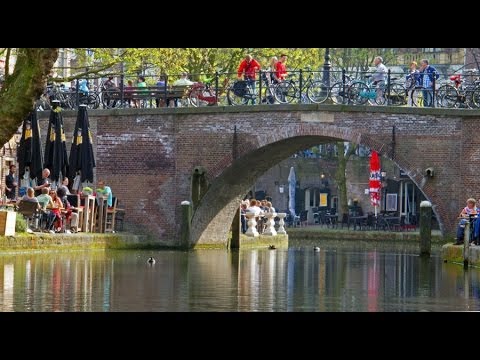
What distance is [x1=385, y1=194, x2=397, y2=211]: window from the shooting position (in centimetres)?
6656

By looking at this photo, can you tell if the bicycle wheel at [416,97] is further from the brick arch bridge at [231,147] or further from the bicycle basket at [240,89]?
the bicycle basket at [240,89]

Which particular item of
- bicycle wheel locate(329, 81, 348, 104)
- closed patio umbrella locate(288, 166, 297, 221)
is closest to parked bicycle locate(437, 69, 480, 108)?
bicycle wheel locate(329, 81, 348, 104)

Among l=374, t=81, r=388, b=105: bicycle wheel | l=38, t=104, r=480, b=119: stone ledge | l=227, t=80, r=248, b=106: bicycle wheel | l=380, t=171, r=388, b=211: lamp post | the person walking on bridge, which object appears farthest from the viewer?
l=380, t=171, r=388, b=211: lamp post

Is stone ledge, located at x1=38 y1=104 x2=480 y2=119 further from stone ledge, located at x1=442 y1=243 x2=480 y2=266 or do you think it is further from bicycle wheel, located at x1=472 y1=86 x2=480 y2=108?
stone ledge, located at x1=442 y1=243 x2=480 y2=266

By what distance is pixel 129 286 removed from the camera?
21.4 metres

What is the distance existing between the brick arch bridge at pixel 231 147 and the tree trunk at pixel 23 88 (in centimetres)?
1604

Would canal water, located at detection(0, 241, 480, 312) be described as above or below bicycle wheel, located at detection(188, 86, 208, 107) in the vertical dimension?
below

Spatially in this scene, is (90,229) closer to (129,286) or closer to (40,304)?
(129,286)

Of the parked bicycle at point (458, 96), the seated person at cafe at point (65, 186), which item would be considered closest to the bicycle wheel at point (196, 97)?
the seated person at cafe at point (65, 186)

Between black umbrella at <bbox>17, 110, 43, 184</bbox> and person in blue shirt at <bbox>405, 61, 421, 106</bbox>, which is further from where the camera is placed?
person in blue shirt at <bbox>405, 61, 421, 106</bbox>

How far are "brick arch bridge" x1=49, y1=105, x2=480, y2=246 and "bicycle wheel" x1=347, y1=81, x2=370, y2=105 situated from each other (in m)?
0.34

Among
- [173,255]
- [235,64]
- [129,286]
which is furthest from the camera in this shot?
[235,64]
